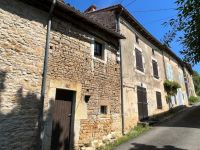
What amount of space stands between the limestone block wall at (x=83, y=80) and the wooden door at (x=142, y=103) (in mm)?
2232

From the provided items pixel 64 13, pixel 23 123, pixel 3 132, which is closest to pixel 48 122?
pixel 23 123

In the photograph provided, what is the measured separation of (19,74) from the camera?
4973 mm

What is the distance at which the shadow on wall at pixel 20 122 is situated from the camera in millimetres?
4480

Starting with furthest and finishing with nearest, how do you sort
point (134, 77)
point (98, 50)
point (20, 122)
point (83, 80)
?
point (134, 77), point (98, 50), point (83, 80), point (20, 122)

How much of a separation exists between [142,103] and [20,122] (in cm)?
715

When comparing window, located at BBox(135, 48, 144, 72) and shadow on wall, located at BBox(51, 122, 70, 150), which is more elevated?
window, located at BBox(135, 48, 144, 72)

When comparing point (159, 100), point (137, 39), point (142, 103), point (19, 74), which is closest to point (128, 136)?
point (142, 103)

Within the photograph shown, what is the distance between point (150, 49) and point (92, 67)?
759 centimetres

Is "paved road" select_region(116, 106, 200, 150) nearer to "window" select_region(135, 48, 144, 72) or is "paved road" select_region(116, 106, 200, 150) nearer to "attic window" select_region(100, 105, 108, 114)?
"attic window" select_region(100, 105, 108, 114)

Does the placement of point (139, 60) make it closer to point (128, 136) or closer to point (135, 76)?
point (135, 76)

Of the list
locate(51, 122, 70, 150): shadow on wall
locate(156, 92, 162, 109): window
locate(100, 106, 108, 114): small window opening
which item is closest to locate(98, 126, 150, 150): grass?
locate(100, 106, 108, 114): small window opening

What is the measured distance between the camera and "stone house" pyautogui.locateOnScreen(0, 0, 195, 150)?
190 inches

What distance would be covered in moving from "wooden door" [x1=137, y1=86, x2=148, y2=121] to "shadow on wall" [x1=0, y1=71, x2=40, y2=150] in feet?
20.5

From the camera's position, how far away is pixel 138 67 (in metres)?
11.1
